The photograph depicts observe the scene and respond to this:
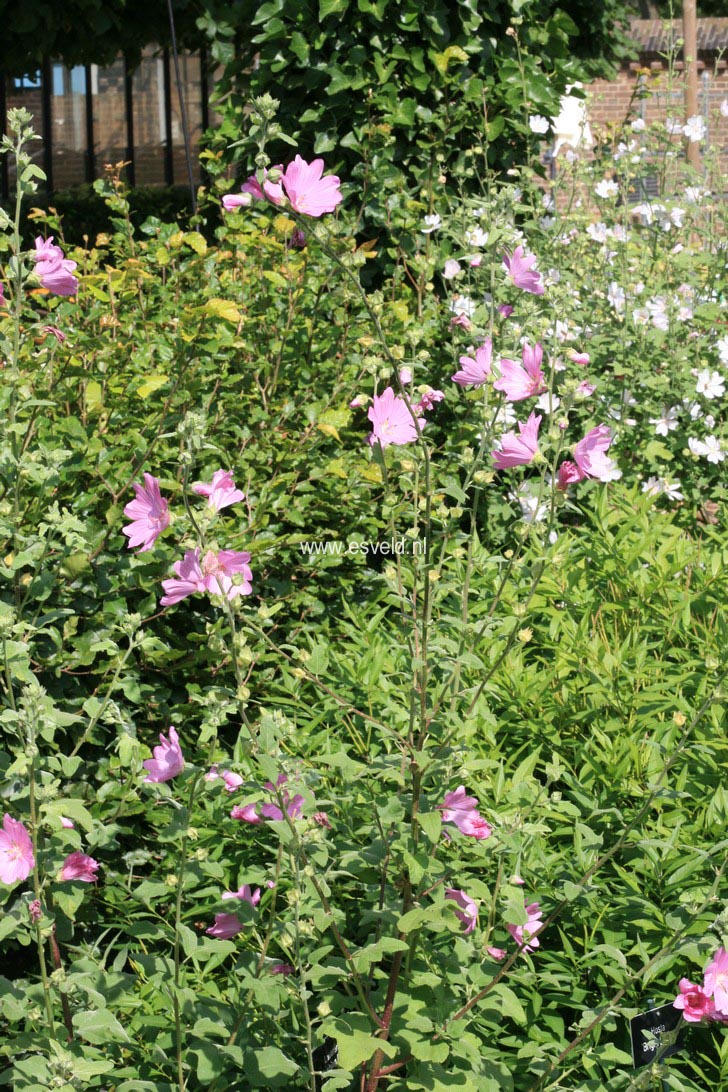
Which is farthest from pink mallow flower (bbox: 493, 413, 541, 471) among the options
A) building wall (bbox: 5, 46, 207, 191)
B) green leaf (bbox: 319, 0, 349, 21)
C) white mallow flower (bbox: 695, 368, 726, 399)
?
building wall (bbox: 5, 46, 207, 191)

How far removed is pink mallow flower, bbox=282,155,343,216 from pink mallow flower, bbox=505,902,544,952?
3.17 ft

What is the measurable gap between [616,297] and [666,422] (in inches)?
19.8

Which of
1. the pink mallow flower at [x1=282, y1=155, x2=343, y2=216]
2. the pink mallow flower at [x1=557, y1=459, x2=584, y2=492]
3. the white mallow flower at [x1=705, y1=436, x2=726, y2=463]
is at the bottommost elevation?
the white mallow flower at [x1=705, y1=436, x2=726, y2=463]

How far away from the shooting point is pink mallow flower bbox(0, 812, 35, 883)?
1.44 meters

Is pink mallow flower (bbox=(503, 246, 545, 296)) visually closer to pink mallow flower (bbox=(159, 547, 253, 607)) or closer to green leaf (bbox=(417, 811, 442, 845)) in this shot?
pink mallow flower (bbox=(159, 547, 253, 607))

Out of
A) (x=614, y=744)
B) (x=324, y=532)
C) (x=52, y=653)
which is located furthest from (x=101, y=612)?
(x=614, y=744)

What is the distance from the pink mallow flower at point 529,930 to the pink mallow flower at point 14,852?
640 millimetres

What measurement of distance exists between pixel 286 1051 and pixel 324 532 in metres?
1.23

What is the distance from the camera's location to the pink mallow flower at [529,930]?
1.57 metres

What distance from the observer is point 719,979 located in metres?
1.47

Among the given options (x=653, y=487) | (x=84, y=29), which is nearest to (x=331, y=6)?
(x=653, y=487)

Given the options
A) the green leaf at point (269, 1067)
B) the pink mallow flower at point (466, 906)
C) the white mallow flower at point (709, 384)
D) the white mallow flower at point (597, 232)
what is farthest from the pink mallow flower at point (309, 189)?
the white mallow flower at point (597, 232)

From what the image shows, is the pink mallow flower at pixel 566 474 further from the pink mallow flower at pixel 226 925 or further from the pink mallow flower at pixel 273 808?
the pink mallow flower at pixel 226 925

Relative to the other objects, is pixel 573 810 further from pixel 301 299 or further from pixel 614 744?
pixel 301 299
